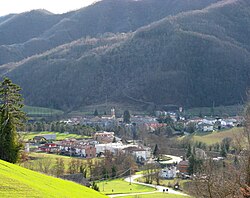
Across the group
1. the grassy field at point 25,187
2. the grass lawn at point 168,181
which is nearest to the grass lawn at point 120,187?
the grass lawn at point 168,181

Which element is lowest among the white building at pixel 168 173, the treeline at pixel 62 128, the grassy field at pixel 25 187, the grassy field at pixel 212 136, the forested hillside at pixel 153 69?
the white building at pixel 168 173

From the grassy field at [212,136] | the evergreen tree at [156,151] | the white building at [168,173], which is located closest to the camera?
the white building at [168,173]

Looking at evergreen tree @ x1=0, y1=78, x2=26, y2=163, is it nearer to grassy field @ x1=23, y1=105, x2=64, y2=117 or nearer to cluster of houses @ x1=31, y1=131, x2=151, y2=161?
cluster of houses @ x1=31, y1=131, x2=151, y2=161

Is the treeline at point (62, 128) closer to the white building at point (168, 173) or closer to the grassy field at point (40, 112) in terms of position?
the white building at point (168, 173)

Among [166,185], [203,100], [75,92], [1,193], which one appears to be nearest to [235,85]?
[203,100]

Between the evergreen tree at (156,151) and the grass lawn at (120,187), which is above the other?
the evergreen tree at (156,151)

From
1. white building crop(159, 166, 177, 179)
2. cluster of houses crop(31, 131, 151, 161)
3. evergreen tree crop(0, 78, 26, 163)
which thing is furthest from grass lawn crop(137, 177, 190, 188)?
evergreen tree crop(0, 78, 26, 163)
